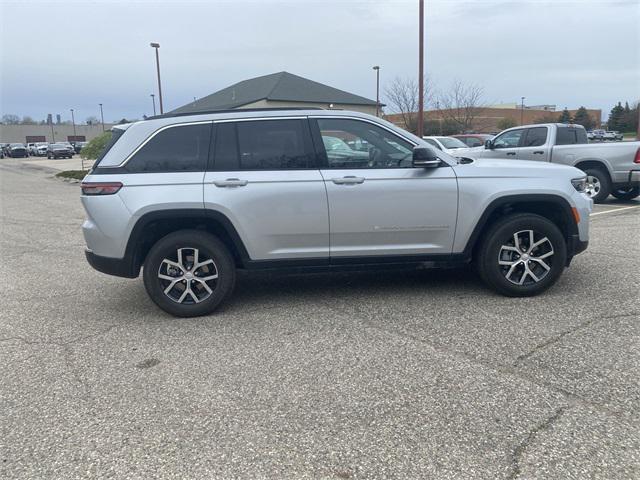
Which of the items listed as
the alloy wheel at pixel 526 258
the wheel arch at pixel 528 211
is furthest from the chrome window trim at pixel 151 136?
the alloy wheel at pixel 526 258

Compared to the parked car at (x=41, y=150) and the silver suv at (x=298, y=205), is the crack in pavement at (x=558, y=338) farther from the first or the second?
the parked car at (x=41, y=150)

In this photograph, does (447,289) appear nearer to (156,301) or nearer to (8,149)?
(156,301)

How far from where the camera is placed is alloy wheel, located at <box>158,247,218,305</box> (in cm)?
482

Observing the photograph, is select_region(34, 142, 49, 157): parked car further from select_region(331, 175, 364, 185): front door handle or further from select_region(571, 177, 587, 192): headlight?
select_region(571, 177, 587, 192): headlight

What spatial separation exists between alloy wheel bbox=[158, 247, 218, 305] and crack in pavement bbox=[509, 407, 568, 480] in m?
2.97

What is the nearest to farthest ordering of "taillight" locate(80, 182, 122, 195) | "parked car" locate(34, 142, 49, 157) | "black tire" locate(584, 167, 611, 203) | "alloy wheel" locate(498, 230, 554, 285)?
"taillight" locate(80, 182, 122, 195) < "alloy wheel" locate(498, 230, 554, 285) < "black tire" locate(584, 167, 611, 203) < "parked car" locate(34, 142, 49, 157)

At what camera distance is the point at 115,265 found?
479 cm

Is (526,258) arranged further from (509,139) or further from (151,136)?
(509,139)

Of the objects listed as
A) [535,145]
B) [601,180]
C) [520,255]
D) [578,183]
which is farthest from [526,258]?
[535,145]

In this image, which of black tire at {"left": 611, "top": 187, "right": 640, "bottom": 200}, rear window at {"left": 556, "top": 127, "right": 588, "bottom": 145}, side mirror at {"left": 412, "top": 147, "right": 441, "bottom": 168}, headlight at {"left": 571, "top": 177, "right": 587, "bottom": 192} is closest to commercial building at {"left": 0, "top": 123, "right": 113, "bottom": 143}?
rear window at {"left": 556, "top": 127, "right": 588, "bottom": 145}

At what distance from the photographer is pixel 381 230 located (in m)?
4.92

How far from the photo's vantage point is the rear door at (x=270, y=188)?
4.74 meters

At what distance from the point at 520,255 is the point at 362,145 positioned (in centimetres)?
185

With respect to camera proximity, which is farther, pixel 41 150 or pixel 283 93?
pixel 41 150
